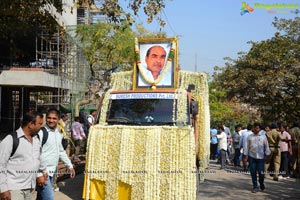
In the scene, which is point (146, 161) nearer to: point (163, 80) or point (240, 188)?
point (163, 80)

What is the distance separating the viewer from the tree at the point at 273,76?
17.3m

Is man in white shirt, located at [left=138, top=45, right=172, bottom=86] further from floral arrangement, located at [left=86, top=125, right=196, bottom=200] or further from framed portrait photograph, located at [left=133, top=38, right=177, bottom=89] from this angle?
floral arrangement, located at [left=86, top=125, right=196, bottom=200]

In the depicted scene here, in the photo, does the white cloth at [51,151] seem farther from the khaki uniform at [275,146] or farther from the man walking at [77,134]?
the man walking at [77,134]

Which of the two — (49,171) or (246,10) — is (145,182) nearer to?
(49,171)

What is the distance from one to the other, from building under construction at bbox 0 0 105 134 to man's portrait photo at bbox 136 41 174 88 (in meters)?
7.63

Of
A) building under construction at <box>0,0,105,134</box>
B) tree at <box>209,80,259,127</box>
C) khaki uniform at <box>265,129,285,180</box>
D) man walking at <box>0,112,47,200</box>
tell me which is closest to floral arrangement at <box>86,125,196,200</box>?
man walking at <box>0,112,47,200</box>

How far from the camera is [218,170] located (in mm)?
14000

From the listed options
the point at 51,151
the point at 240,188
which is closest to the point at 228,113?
the point at 240,188

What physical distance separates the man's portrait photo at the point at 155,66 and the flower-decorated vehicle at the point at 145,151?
2.34 ft

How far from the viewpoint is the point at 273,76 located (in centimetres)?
1731

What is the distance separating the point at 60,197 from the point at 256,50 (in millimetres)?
14516

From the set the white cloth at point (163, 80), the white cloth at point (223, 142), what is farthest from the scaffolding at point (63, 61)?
the white cloth at point (163, 80)

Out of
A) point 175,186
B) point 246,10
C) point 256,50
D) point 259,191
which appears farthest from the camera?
point 256,50

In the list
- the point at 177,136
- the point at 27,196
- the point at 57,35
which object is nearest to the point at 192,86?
the point at 177,136
